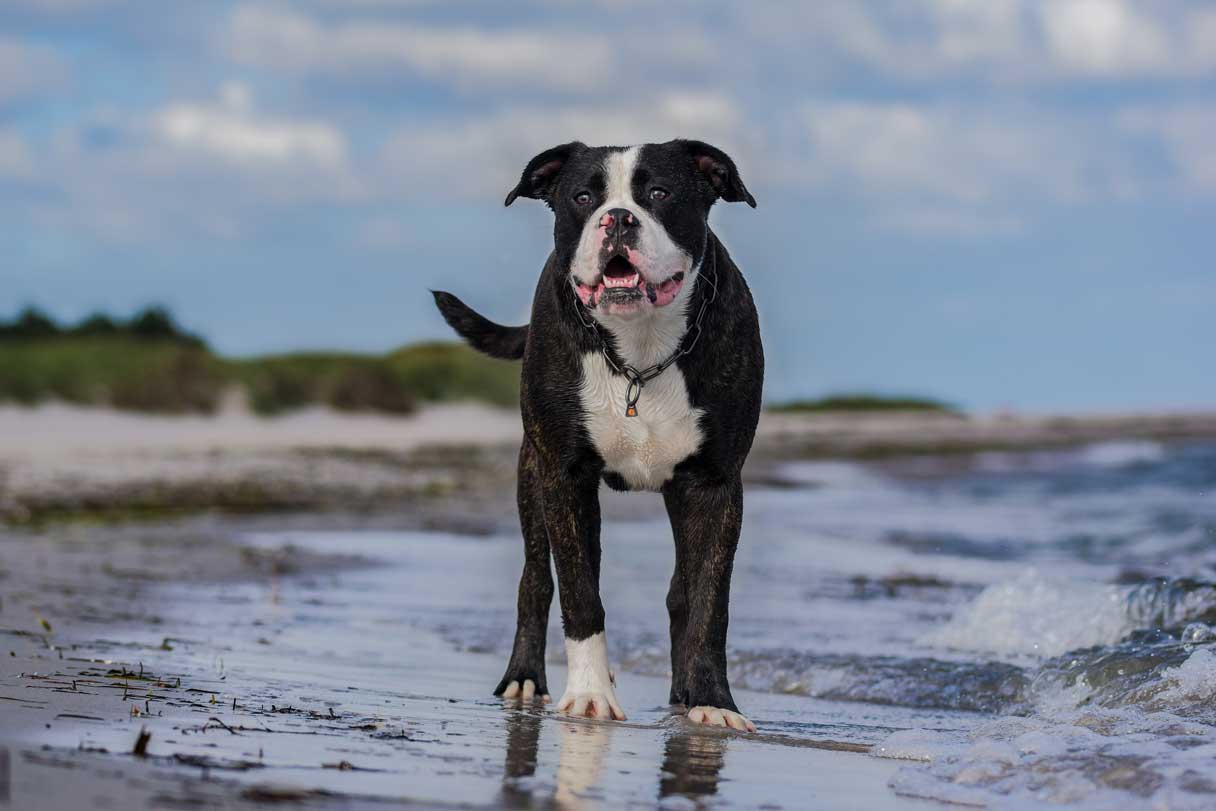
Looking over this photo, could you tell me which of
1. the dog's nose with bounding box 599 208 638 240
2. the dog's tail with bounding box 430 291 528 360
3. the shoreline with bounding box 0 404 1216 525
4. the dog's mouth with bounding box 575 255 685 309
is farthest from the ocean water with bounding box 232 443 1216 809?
the shoreline with bounding box 0 404 1216 525

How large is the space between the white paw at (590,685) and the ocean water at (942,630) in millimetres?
539

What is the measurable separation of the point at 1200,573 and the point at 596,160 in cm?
578

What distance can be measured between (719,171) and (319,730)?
8.01 ft

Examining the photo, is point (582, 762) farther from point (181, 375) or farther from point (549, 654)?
point (181, 375)

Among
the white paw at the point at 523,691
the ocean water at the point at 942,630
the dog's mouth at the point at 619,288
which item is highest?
the dog's mouth at the point at 619,288

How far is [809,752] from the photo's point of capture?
4.60 meters

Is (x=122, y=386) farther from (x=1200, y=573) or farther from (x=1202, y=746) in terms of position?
(x=1202, y=746)

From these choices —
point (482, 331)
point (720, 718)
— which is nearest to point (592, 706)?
point (720, 718)

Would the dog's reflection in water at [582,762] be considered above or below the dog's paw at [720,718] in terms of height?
below

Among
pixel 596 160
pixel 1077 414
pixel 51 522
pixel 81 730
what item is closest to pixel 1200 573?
pixel 596 160

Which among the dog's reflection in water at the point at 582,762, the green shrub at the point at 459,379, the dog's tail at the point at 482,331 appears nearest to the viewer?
the dog's reflection in water at the point at 582,762

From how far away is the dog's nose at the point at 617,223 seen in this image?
197 inches

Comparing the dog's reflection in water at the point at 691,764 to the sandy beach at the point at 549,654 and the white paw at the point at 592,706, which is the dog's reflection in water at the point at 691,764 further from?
the white paw at the point at 592,706

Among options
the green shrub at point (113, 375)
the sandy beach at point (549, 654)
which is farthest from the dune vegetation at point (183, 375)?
the sandy beach at point (549, 654)
